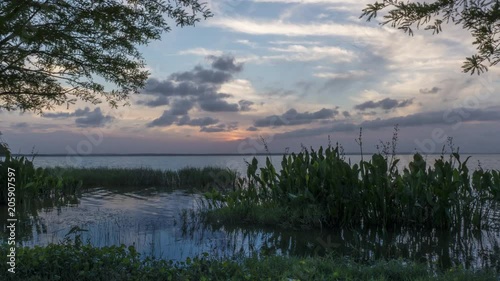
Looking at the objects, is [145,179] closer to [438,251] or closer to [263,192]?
[263,192]

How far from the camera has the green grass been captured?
6.34 meters

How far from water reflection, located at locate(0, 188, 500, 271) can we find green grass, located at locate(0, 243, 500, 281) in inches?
58.4

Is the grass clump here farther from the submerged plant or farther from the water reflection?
the submerged plant

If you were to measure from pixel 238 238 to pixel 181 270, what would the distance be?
4051 millimetres

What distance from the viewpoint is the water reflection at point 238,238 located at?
9141 mm

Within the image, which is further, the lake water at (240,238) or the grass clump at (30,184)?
the grass clump at (30,184)

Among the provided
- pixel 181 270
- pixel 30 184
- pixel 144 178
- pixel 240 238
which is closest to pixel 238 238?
pixel 240 238

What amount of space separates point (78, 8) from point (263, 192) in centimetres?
775

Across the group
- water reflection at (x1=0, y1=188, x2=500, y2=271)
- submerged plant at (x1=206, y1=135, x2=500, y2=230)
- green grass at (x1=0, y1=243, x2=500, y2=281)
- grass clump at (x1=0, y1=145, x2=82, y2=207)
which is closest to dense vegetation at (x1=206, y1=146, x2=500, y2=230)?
submerged plant at (x1=206, y1=135, x2=500, y2=230)

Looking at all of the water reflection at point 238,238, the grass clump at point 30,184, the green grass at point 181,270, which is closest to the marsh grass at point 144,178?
the grass clump at point 30,184

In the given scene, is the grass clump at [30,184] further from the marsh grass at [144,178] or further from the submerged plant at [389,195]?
the submerged plant at [389,195]

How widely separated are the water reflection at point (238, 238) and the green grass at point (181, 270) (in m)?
1.48

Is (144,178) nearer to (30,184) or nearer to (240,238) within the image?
(30,184)

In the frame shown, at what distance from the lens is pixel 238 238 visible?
35.0 feet
